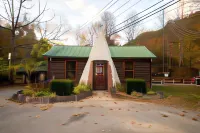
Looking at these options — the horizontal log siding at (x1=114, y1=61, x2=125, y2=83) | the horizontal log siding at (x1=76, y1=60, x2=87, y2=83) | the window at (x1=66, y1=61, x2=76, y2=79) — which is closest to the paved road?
the horizontal log siding at (x1=76, y1=60, x2=87, y2=83)

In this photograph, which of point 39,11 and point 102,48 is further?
point 39,11

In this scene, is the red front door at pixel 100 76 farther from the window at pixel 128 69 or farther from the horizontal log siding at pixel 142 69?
the horizontal log siding at pixel 142 69

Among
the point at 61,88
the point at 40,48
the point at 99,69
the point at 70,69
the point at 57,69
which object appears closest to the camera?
the point at 61,88

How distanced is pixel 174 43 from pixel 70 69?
2982cm

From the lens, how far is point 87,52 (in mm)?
15039

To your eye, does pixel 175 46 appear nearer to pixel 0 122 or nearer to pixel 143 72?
pixel 143 72

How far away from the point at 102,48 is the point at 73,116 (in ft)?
25.3

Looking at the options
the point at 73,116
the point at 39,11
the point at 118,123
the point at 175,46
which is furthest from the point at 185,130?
the point at 175,46

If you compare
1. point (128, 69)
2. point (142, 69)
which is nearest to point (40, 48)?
point (128, 69)

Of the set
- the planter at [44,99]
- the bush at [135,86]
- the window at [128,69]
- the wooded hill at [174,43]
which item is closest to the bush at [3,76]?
the planter at [44,99]

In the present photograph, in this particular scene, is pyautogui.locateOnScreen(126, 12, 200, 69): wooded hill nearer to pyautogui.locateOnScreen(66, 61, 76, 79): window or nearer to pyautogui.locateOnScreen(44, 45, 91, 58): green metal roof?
pyautogui.locateOnScreen(44, 45, 91, 58): green metal roof

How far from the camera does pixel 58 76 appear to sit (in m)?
14.2

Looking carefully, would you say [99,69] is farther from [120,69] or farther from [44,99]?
[44,99]

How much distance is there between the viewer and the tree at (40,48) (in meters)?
22.2
